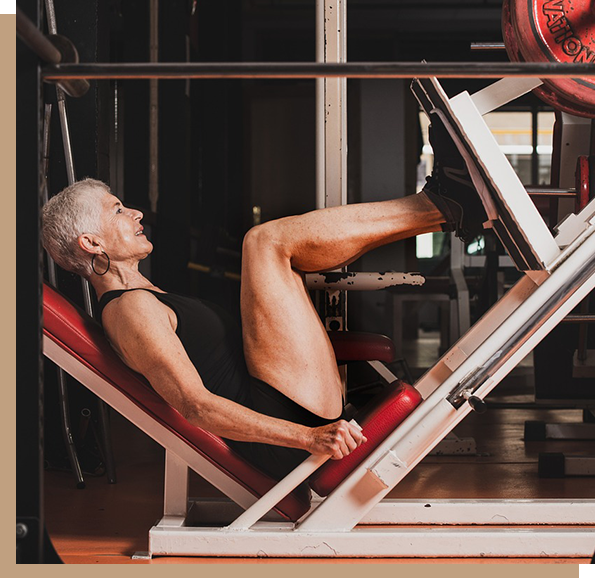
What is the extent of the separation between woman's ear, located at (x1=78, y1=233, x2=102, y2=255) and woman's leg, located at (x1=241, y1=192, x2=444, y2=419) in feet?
1.38

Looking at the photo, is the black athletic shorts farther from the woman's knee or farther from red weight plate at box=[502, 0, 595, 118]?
red weight plate at box=[502, 0, 595, 118]

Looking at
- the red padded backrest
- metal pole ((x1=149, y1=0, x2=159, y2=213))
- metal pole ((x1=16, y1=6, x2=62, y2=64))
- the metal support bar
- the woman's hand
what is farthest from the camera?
metal pole ((x1=149, y1=0, x2=159, y2=213))

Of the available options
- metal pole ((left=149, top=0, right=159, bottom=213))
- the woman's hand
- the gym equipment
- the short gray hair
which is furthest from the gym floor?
metal pole ((left=149, top=0, right=159, bottom=213))

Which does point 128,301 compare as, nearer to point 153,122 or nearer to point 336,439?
point 336,439

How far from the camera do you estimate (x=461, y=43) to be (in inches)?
335

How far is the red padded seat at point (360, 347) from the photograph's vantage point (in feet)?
7.91

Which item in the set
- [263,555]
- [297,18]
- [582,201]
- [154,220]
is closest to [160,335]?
[263,555]

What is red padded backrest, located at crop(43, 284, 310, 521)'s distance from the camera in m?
1.95

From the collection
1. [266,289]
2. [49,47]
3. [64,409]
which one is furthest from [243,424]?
[64,409]

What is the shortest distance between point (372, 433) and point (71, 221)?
1014 mm

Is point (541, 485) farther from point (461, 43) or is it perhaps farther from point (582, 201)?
point (461, 43)

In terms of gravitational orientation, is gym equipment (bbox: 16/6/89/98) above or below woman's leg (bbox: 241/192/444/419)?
above

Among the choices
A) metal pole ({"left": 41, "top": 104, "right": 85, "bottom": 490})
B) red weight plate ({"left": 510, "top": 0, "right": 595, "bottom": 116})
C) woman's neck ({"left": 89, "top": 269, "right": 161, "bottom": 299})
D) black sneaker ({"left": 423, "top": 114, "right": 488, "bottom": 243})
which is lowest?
metal pole ({"left": 41, "top": 104, "right": 85, "bottom": 490})

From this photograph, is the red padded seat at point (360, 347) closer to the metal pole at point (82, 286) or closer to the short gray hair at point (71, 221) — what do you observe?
the short gray hair at point (71, 221)
